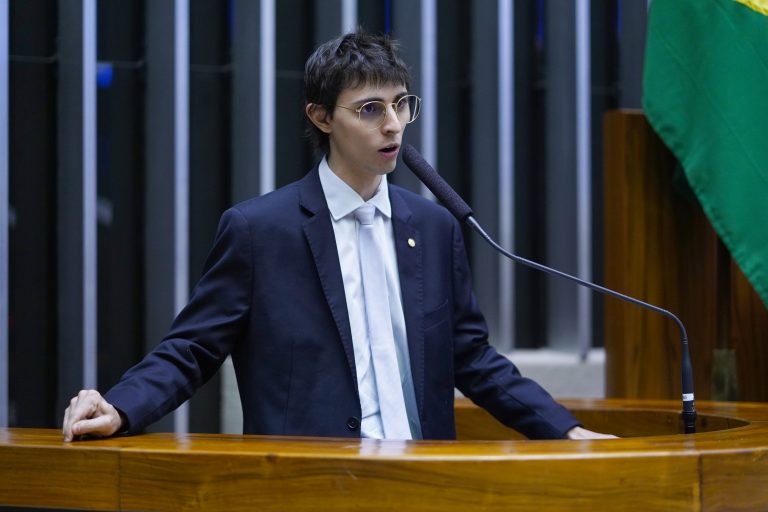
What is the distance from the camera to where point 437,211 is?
223 cm

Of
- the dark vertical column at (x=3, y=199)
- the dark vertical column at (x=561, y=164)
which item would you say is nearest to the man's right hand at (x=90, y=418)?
the dark vertical column at (x=3, y=199)

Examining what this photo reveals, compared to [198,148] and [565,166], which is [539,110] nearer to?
[565,166]

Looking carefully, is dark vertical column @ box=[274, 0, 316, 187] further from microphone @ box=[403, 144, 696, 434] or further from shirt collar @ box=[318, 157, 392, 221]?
microphone @ box=[403, 144, 696, 434]

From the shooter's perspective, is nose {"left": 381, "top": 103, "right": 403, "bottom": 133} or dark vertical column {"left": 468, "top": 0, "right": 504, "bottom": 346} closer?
nose {"left": 381, "top": 103, "right": 403, "bottom": 133}

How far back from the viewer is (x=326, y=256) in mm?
2061

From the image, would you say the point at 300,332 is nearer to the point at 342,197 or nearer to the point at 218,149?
the point at 342,197

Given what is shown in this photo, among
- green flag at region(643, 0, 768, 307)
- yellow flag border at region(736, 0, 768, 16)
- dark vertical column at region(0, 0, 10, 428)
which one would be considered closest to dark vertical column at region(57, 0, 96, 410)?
dark vertical column at region(0, 0, 10, 428)

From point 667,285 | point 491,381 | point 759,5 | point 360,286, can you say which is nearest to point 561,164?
point 667,285

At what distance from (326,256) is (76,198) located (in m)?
1.60

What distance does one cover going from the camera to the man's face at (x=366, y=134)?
6.59 ft

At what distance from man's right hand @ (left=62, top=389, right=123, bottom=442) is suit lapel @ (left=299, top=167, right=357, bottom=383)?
44 cm

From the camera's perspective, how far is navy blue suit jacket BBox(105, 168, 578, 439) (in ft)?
6.54

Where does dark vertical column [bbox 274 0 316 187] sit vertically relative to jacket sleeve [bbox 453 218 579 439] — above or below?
above

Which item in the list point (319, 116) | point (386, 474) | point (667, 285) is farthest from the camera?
point (667, 285)
